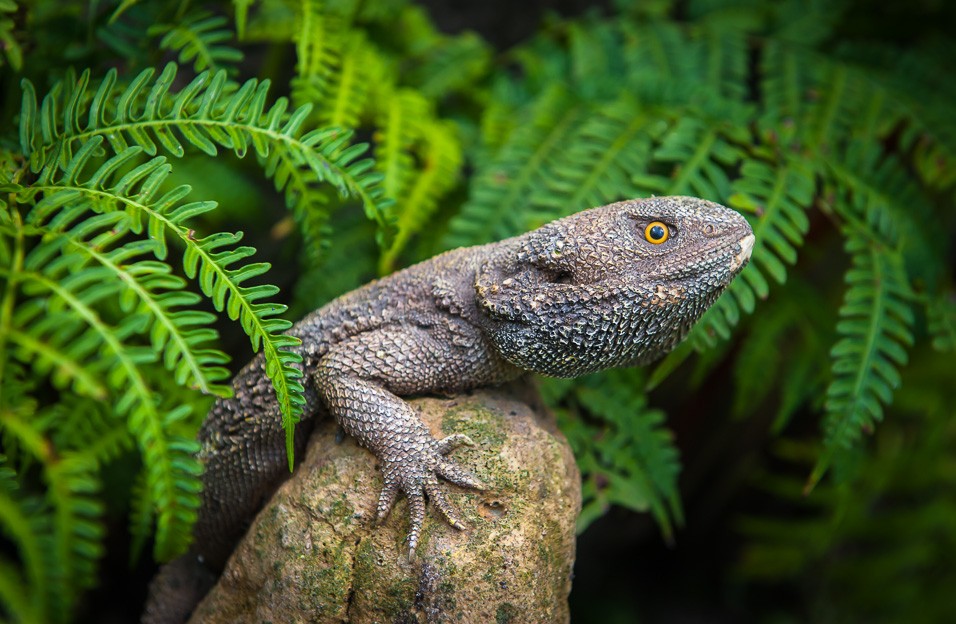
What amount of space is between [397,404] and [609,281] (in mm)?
810

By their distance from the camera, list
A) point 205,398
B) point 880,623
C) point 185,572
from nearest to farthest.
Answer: point 185,572
point 205,398
point 880,623

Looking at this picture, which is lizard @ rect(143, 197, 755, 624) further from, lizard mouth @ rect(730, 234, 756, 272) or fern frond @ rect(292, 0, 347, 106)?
fern frond @ rect(292, 0, 347, 106)

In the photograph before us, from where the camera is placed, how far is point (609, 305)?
2.53 metres

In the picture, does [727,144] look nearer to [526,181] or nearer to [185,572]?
[526,181]

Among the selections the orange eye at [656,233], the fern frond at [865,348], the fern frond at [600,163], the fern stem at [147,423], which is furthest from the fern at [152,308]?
the fern frond at [865,348]

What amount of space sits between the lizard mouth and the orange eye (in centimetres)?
23

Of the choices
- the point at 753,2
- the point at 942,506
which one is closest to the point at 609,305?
the point at 753,2

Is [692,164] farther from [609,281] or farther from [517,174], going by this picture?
[609,281]

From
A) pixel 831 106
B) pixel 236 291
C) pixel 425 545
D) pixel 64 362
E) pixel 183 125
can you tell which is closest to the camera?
pixel 64 362

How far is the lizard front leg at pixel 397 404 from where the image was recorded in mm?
2488

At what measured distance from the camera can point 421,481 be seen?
248 centimetres

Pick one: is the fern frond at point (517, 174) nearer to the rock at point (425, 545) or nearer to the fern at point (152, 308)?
the rock at point (425, 545)

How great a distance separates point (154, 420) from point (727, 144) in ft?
9.18

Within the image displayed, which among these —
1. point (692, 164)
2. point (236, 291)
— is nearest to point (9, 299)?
point (236, 291)
